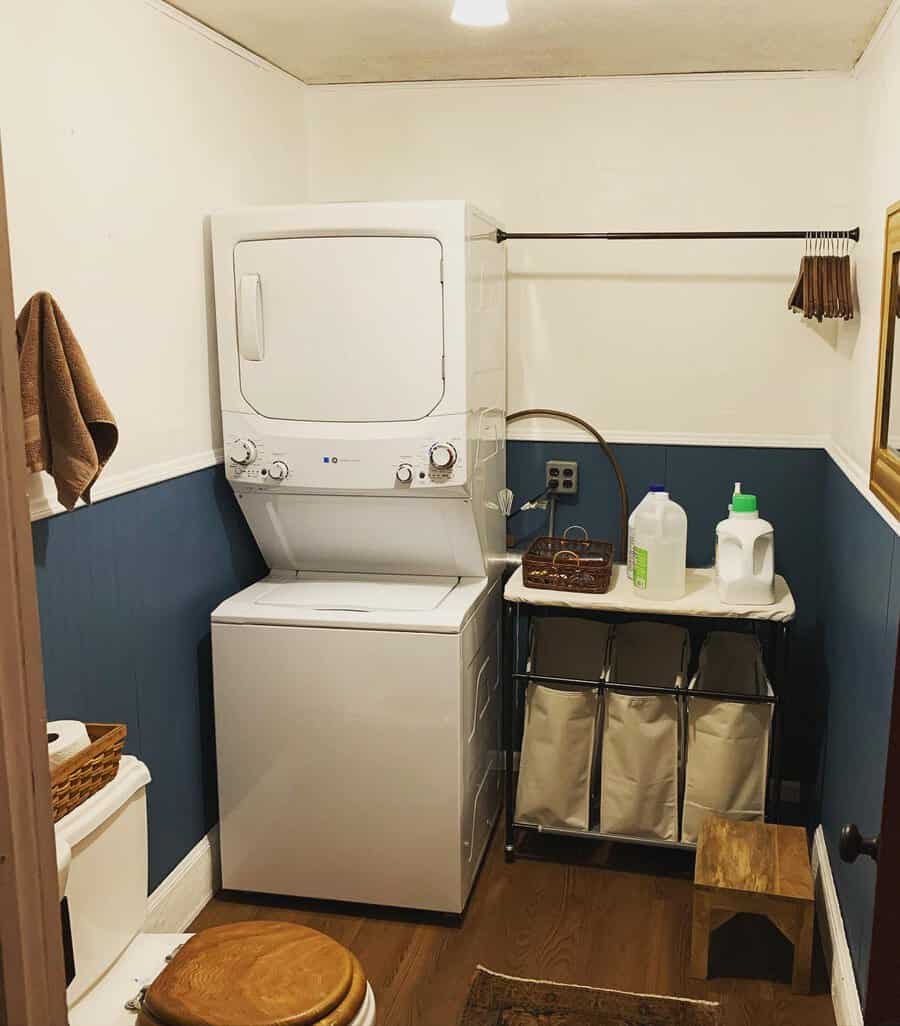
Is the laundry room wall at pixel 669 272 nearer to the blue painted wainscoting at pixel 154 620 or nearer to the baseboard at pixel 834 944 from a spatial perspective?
the baseboard at pixel 834 944

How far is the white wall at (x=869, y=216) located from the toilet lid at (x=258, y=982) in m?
1.55

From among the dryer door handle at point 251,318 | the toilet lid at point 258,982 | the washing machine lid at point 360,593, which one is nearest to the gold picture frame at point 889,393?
the washing machine lid at point 360,593

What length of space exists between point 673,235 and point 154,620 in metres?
1.73

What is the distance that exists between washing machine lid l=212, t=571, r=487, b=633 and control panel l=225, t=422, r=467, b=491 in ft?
0.97

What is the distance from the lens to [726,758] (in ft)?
9.12

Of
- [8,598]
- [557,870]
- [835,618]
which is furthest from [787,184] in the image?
[8,598]

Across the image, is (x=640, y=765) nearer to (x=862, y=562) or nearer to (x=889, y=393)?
(x=862, y=562)

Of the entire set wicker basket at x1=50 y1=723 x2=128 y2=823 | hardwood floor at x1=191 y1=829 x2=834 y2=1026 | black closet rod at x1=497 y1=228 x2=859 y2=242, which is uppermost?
black closet rod at x1=497 y1=228 x2=859 y2=242

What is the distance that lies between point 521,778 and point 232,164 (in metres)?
1.85

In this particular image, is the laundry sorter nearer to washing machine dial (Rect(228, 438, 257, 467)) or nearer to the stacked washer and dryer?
the stacked washer and dryer

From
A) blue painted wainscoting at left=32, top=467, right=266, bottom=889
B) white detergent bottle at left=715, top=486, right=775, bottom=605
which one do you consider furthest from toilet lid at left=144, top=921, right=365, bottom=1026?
white detergent bottle at left=715, top=486, right=775, bottom=605

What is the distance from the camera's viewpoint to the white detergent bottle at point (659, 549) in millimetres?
2770

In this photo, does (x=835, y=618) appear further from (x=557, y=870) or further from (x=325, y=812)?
(x=325, y=812)

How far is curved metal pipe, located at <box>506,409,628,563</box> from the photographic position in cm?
323
